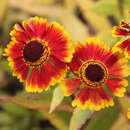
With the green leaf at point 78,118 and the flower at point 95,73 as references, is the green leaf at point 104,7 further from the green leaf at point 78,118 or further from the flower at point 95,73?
the green leaf at point 78,118

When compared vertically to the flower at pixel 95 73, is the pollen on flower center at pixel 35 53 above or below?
above

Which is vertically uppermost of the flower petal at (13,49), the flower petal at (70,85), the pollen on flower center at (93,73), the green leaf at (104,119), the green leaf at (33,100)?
the flower petal at (13,49)

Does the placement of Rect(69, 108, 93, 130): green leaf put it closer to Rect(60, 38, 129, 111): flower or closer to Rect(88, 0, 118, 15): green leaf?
Rect(60, 38, 129, 111): flower

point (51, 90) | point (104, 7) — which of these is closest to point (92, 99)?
point (51, 90)

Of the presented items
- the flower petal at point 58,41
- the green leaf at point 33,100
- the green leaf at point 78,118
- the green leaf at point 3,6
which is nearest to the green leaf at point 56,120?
the green leaf at point 33,100

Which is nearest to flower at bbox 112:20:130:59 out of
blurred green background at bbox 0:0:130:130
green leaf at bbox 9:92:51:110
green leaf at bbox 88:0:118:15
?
blurred green background at bbox 0:0:130:130

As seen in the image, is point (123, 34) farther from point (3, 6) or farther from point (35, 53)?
point (3, 6)

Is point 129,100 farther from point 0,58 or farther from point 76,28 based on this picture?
point 76,28

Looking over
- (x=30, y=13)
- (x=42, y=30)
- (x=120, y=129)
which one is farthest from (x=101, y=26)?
(x=42, y=30)
